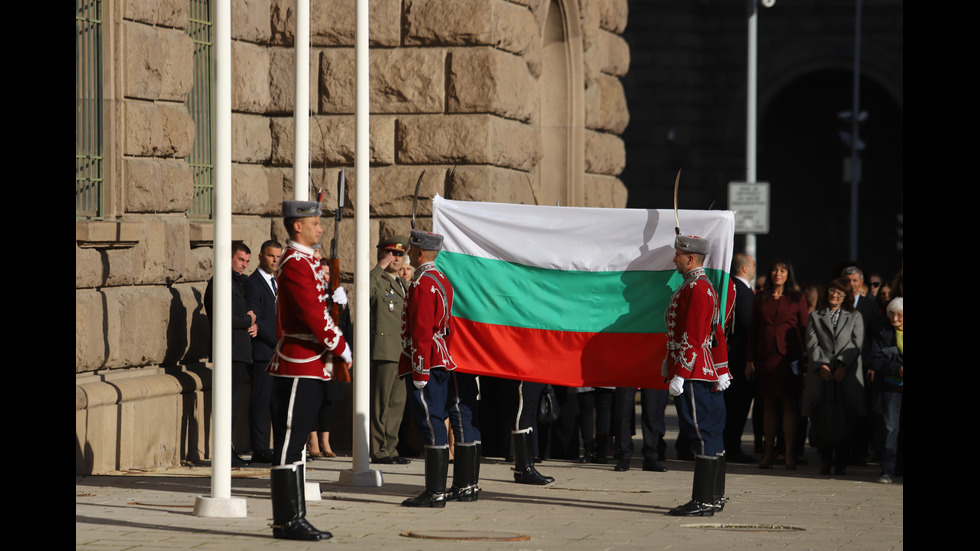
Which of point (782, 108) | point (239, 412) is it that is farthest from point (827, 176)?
point (239, 412)

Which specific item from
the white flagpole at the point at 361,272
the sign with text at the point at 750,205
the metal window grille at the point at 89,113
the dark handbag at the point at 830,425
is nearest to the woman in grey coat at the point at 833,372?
the dark handbag at the point at 830,425

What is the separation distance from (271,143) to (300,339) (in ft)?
19.4

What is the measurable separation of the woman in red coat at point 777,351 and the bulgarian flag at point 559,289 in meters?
2.78

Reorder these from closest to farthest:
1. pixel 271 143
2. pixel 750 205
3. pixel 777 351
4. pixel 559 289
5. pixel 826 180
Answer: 1. pixel 559 289
2. pixel 777 351
3. pixel 271 143
4. pixel 750 205
5. pixel 826 180

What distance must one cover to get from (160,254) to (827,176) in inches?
1168

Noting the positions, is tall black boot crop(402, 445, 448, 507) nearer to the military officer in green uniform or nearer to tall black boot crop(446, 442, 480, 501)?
tall black boot crop(446, 442, 480, 501)

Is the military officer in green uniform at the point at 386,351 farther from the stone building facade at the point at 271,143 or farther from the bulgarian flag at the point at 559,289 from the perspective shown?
the bulgarian flag at the point at 559,289

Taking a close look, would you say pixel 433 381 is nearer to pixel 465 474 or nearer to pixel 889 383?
pixel 465 474

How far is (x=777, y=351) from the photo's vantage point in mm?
14039

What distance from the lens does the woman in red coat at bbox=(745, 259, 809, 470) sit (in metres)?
14.0

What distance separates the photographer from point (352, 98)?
1448 cm

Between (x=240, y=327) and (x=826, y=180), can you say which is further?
→ (x=826, y=180)

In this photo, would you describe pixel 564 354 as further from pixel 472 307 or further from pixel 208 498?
pixel 208 498

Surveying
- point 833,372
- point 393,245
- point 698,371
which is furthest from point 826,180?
point 698,371
